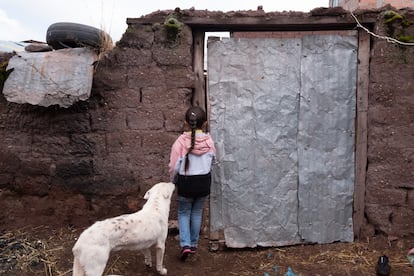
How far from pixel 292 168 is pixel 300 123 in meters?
0.52

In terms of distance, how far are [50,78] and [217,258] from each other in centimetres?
266

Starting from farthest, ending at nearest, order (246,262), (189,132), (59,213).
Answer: (59,213) → (246,262) → (189,132)

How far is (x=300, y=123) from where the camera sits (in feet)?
15.1

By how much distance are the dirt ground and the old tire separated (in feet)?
7.07

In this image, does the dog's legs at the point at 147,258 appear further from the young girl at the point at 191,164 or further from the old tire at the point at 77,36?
the old tire at the point at 77,36

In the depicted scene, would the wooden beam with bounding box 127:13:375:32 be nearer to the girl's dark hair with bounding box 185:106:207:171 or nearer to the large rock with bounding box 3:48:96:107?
the girl's dark hair with bounding box 185:106:207:171

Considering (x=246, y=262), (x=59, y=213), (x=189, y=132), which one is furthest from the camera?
(x=59, y=213)

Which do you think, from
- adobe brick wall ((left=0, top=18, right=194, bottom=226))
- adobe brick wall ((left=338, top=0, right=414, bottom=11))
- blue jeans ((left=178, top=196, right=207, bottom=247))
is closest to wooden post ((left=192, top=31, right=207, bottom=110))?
adobe brick wall ((left=0, top=18, right=194, bottom=226))

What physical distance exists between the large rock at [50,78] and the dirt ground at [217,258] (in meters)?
1.53

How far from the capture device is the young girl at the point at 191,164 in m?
4.03

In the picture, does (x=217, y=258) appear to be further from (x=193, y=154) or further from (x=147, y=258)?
(x=193, y=154)

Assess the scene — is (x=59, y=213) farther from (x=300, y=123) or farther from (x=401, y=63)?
(x=401, y=63)

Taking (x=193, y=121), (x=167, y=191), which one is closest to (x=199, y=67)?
(x=193, y=121)

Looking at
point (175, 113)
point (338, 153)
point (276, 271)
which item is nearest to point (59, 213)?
point (175, 113)
